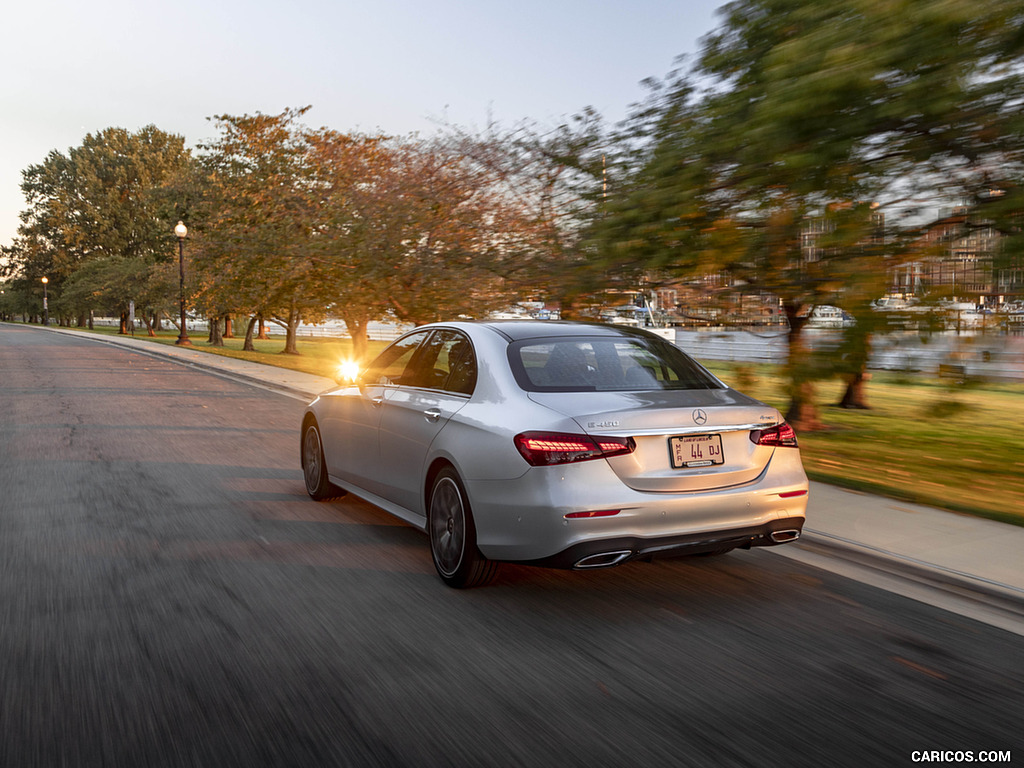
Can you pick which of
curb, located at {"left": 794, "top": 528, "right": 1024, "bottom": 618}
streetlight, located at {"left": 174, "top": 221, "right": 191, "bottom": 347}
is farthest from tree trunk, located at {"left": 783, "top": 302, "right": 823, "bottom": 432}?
streetlight, located at {"left": 174, "top": 221, "right": 191, "bottom": 347}

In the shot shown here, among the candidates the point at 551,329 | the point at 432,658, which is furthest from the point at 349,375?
the point at 432,658

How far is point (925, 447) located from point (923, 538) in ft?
20.8

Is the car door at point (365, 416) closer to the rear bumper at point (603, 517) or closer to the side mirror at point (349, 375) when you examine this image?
the side mirror at point (349, 375)

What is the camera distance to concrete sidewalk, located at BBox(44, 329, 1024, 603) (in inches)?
214

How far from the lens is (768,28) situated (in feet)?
29.9

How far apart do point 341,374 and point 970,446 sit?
912 cm

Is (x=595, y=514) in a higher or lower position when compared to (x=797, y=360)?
lower

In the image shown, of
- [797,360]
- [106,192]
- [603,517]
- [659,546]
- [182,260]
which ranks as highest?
[106,192]

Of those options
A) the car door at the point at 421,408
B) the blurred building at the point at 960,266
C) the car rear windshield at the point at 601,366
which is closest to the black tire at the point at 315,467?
the car door at the point at 421,408

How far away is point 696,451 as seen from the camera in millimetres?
4844

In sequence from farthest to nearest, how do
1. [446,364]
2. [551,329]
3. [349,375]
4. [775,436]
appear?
[349,375] < [446,364] < [551,329] < [775,436]

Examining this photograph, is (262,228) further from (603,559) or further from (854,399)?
(603,559)

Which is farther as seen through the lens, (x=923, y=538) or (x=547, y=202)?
(x=547, y=202)

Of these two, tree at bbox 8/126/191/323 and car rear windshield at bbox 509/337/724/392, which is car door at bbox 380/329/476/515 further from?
tree at bbox 8/126/191/323
